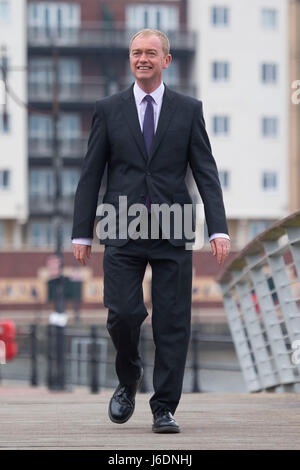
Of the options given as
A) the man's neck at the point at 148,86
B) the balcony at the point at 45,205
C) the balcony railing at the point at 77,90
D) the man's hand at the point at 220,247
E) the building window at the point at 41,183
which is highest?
the balcony railing at the point at 77,90

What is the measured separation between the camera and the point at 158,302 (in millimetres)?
5641

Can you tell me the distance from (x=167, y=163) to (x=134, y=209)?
10.3 inches

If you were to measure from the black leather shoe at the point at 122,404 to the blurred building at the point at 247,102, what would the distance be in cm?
5748

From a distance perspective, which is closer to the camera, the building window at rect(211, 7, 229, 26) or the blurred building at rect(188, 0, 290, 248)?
the blurred building at rect(188, 0, 290, 248)

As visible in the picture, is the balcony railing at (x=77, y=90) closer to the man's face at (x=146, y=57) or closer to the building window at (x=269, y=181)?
the building window at (x=269, y=181)

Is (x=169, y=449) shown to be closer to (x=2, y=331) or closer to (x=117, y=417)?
(x=117, y=417)

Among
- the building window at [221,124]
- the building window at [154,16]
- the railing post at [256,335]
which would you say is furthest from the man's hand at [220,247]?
the building window at [154,16]

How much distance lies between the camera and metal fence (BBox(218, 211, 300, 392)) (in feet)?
27.0

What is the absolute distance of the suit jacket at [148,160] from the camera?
218 inches

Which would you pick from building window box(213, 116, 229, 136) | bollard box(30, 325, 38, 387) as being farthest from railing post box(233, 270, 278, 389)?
building window box(213, 116, 229, 136)

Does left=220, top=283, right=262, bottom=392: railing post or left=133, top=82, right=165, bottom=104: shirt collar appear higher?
left=133, top=82, right=165, bottom=104: shirt collar

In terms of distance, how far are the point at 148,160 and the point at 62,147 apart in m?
58.3

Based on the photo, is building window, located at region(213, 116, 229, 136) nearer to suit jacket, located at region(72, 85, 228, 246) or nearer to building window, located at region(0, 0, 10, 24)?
building window, located at region(0, 0, 10, 24)

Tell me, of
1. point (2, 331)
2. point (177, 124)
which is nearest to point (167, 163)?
point (177, 124)
